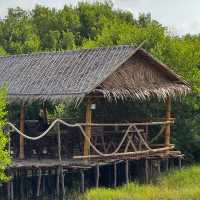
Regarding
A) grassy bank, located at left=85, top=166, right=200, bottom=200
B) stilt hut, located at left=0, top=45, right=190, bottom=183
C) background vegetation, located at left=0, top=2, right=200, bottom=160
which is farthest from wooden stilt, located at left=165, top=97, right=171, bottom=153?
background vegetation, located at left=0, top=2, right=200, bottom=160

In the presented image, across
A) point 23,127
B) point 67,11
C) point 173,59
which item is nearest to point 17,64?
point 23,127

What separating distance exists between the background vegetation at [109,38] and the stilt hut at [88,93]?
1.99 m

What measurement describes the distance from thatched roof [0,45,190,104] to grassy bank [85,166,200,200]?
95.4 inches

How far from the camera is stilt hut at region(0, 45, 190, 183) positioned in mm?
18734

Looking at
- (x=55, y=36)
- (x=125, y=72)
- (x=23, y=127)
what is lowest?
(x=23, y=127)

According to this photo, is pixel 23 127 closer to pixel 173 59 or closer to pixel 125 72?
pixel 125 72

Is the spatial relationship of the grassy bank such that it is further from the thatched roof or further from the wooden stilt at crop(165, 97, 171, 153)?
the thatched roof

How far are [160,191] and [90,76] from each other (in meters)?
3.51

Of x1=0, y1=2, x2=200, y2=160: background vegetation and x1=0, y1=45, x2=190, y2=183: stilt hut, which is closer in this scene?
x1=0, y1=45, x2=190, y2=183: stilt hut

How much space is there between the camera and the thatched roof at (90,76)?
18.8 metres

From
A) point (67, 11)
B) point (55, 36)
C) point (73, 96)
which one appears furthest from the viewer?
point (67, 11)

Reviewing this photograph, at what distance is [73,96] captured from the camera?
18.3m

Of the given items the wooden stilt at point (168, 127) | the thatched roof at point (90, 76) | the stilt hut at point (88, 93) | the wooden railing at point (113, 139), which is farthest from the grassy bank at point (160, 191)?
the thatched roof at point (90, 76)

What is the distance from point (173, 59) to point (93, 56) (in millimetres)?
4600
